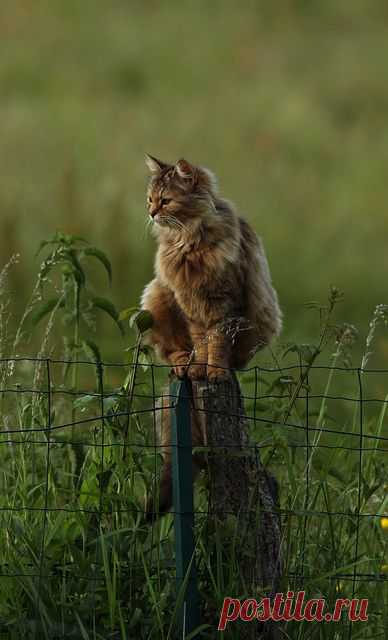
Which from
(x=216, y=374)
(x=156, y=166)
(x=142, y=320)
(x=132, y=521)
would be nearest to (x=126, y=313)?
(x=142, y=320)

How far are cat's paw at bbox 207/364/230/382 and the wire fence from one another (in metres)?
0.12

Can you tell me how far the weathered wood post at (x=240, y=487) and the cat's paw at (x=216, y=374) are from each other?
30 mm

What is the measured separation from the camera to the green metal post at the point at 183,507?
4.11 m

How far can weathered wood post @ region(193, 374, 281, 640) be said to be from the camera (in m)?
4.24

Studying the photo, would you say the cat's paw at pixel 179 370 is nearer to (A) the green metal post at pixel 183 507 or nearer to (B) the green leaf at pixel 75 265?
(A) the green metal post at pixel 183 507

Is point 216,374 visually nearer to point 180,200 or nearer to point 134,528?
point 134,528

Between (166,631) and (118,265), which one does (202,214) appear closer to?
(166,631)

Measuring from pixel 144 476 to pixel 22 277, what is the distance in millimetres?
7689

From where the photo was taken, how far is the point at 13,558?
4.41 meters

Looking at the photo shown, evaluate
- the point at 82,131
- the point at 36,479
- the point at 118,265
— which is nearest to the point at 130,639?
the point at 36,479

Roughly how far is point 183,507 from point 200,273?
4.04ft

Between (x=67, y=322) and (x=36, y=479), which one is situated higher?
(x=67, y=322)

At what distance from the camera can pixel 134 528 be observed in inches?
168

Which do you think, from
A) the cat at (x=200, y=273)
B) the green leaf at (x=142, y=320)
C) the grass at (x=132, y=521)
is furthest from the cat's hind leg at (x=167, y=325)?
the green leaf at (x=142, y=320)
